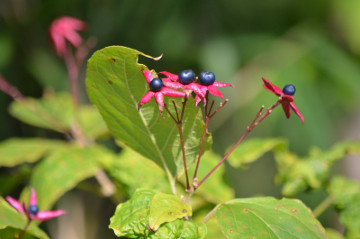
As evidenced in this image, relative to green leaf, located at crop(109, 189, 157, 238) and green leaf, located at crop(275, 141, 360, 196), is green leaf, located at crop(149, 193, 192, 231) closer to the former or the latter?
green leaf, located at crop(109, 189, 157, 238)

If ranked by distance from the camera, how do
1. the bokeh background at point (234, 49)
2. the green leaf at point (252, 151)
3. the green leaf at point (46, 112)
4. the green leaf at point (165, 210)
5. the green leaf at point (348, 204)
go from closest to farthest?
the green leaf at point (165, 210) → the green leaf at point (348, 204) → the green leaf at point (252, 151) → the green leaf at point (46, 112) → the bokeh background at point (234, 49)

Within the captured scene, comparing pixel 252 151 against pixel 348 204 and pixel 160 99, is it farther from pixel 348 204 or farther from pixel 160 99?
pixel 160 99

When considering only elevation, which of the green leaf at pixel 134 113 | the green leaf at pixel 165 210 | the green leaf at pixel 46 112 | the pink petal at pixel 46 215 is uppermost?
the green leaf at pixel 134 113

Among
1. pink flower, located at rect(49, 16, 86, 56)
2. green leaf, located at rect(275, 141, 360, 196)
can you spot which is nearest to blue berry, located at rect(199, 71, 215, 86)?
green leaf, located at rect(275, 141, 360, 196)

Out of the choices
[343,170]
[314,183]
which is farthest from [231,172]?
[314,183]

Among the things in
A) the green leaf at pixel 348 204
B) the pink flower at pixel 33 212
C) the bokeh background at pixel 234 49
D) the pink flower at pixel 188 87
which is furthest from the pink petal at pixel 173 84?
the bokeh background at pixel 234 49

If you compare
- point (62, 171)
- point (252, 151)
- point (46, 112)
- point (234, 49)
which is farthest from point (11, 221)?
point (234, 49)

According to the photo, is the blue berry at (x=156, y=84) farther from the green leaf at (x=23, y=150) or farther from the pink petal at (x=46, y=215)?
the green leaf at (x=23, y=150)
